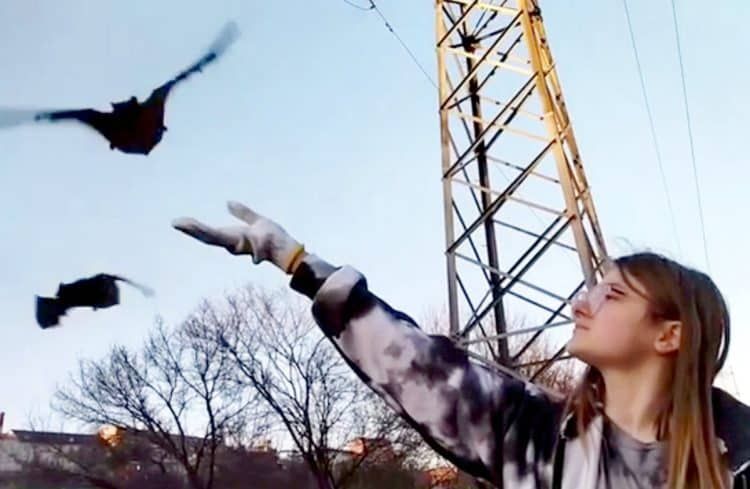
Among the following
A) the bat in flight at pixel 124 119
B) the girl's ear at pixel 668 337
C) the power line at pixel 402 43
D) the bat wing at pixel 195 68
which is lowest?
the girl's ear at pixel 668 337

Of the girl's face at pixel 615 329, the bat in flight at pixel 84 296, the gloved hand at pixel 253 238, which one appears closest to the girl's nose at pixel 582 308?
the girl's face at pixel 615 329

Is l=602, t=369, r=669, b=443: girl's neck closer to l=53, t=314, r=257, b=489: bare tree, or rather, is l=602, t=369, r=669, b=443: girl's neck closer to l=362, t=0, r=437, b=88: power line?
l=53, t=314, r=257, b=489: bare tree

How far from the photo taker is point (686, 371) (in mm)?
435

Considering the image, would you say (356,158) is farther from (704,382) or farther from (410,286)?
(704,382)

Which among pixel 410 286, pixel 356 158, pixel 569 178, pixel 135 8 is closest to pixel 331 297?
pixel 135 8

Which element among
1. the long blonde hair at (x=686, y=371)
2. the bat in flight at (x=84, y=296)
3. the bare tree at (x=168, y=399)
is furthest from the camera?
the bare tree at (x=168, y=399)

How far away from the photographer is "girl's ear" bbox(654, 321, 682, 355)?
0.44 m

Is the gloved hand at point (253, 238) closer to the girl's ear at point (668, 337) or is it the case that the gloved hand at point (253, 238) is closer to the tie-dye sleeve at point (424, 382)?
the tie-dye sleeve at point (424, 382)

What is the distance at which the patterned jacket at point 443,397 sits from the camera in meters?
0.43

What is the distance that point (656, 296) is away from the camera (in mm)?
453

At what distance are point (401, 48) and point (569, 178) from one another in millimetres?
934

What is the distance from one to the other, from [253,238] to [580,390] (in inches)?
9.2

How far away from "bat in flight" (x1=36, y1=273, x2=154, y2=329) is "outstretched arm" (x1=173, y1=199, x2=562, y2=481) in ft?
0.71

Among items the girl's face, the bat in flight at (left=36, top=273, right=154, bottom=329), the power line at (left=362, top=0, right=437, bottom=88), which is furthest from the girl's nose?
the power line at (left=362, top=0, right=437, bottom=88)
